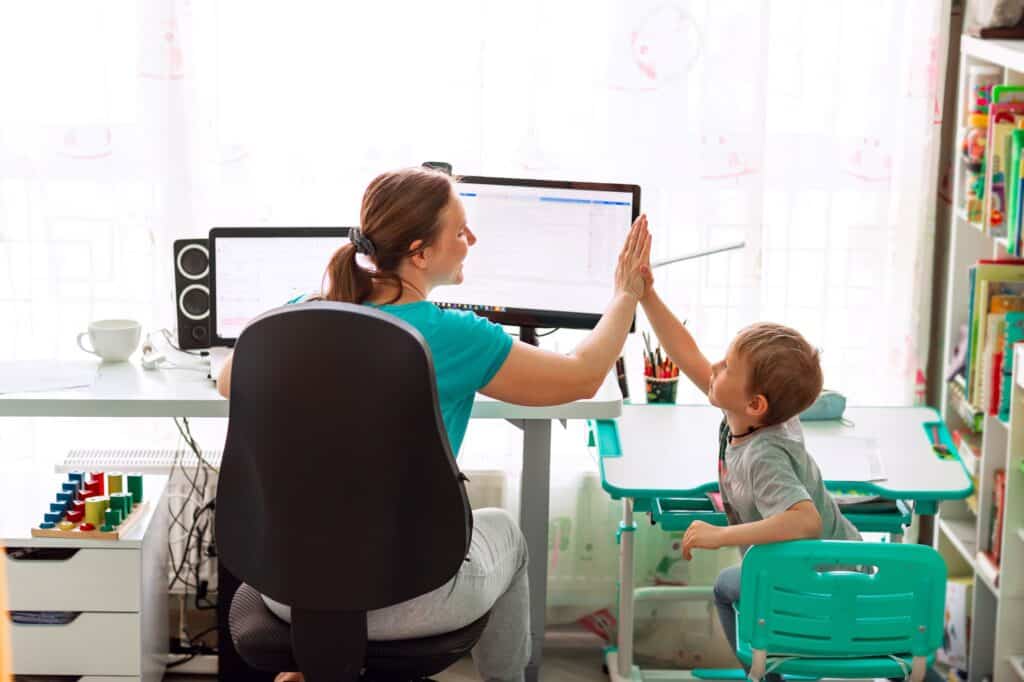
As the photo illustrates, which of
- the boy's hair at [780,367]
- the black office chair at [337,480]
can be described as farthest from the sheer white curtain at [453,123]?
the black office chair at [337,480]

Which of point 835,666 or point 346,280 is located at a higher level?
point 346,280

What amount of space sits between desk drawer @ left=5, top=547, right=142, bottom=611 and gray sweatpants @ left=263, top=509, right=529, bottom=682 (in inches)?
31.6

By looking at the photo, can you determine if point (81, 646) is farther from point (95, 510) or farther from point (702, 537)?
point (702, 537)

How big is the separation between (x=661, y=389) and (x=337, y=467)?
1279mm

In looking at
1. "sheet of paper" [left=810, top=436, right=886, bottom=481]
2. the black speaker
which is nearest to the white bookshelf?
"sheet of paper" [left=810, top=436, right=886, bottom=481]

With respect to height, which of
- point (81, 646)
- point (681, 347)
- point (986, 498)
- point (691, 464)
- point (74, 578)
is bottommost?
point (81, 646)

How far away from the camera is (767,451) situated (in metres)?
1.96

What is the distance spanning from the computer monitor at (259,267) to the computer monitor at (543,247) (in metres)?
0.25

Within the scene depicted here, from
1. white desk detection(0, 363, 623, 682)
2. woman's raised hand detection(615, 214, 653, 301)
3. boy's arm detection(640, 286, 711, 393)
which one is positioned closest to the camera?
woman's raised hand detection(615, 214, 653, 301)

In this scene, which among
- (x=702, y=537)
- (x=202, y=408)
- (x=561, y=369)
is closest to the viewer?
(x=561, y=369)

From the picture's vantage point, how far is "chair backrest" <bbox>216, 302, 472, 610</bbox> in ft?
4.89

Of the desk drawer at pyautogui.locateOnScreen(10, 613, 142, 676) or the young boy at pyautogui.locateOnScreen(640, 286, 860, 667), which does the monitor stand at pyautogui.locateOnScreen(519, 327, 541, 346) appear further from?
the desk drawer at pyautogui.locateOnScreen(10, 613, 142, 676)

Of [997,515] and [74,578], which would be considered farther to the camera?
[997,515]

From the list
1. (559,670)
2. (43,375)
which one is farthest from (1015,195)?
(43,375)
